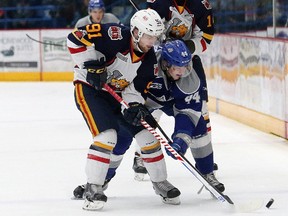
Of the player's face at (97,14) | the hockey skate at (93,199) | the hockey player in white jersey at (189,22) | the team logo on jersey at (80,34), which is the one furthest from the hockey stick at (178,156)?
the player's face at (97,14)

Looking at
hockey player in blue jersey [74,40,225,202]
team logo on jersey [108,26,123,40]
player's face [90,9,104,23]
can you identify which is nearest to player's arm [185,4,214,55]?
hockey player in blue jersey [74,40,225,202]

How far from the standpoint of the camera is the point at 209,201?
13.4ft

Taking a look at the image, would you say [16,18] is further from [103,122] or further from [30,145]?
[103,122]

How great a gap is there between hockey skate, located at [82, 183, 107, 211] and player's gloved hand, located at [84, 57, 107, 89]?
0.44 metres

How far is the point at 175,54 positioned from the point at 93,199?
73 centimetres

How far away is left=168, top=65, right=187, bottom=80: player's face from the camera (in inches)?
156

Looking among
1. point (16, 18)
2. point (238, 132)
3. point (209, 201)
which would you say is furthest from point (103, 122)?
point (16, 18)

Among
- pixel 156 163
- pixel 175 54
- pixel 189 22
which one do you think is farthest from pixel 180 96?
pixel 189 22

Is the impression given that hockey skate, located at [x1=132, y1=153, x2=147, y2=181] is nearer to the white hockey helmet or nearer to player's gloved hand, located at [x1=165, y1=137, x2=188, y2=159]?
player's gloved hand, located at [x1=165, y1=137, x2=188, y2=159]

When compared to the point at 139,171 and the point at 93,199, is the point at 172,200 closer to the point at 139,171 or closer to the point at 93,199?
the point at 93,199

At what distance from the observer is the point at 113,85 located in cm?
404

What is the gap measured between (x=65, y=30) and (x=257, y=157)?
563 cm

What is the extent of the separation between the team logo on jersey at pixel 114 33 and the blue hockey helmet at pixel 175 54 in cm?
22

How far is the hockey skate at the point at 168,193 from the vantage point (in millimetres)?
4004
